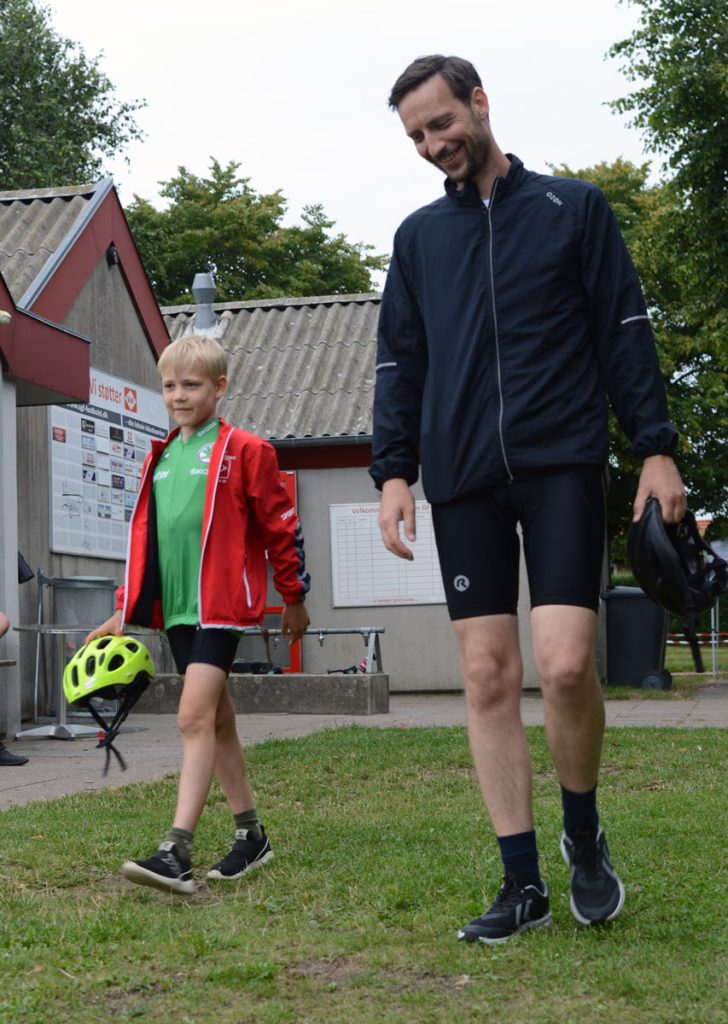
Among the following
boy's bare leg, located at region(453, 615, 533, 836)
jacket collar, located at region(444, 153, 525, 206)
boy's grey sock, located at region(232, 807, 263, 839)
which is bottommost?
boy's grey sock, located at region(232, 807, 263, 839)

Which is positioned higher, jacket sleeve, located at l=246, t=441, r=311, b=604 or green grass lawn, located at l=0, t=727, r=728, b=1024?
jacket sleeve, located at l=246, t=441, r=311, b=604

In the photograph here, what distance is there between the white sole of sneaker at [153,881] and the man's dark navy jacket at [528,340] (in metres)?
1.37

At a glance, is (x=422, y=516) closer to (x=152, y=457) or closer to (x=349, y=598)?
(x=349, y=598)

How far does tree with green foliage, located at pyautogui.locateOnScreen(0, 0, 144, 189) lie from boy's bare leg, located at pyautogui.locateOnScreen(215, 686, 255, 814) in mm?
31625

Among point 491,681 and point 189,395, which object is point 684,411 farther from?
point 491,681

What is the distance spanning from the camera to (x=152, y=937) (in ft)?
12.4

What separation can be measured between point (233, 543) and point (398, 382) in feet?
3.03

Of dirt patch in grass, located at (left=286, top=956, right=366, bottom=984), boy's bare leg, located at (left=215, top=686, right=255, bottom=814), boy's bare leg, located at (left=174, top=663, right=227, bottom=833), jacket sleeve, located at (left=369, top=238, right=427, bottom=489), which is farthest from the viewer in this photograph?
boy's bare leg, located at (left=215, top=686, right=255, bottom=814)

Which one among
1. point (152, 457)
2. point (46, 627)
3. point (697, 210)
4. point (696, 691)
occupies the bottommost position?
point (696, 691)

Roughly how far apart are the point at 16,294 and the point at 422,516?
624cm

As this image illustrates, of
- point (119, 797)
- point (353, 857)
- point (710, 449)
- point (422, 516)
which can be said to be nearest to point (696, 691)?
point (422, 516)

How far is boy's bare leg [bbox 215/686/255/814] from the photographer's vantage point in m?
4.80

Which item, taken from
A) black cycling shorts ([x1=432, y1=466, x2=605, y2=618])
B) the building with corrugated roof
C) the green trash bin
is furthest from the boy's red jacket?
the green trash bin

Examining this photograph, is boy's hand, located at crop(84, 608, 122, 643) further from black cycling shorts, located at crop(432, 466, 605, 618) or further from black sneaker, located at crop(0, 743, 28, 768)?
black sneaker, located at crop(0, 743, 28, 768)
